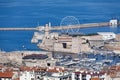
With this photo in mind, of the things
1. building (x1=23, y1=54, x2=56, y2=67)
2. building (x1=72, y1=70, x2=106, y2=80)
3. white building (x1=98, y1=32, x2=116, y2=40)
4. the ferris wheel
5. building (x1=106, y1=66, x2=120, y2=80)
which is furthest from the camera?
the ferris wheel

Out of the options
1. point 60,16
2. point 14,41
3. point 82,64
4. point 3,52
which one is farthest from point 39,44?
point 60,16

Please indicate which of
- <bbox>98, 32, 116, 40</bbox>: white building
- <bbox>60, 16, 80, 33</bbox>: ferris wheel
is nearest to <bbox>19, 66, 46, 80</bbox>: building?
<bbox>98, 32, 116, 40</bbox>: white building

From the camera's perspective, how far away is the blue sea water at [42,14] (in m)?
51.0

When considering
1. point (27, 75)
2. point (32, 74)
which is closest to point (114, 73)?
point (32, 74)

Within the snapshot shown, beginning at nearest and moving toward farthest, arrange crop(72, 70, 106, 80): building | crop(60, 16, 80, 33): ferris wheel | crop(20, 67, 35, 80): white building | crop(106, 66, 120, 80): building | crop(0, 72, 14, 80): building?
1. crop(20, 67, 35, 80): white building
2. crop(72, 70, 106, 80): building
3. crop(0, 72, 14, 80): building
4. crop(106, 66, 120, 80): building
5. crop(60, 16, 80, 33): ferris wheel

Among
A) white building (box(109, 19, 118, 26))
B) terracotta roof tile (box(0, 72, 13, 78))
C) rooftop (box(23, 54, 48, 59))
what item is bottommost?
terracotta roof tile (box(0, 72, 13, 78))

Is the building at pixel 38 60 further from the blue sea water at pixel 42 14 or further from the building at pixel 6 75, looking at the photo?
the blue sea water at pixel 42 14

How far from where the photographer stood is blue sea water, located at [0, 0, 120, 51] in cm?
5103

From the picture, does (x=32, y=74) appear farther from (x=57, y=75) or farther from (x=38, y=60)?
(x=38, y=60)

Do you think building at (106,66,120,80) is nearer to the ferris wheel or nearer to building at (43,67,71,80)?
building at (43,67,71,80)

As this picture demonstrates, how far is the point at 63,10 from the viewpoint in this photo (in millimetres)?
66500

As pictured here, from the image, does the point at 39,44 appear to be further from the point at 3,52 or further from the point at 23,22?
the point at 23,22

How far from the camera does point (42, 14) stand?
64438 millimetres

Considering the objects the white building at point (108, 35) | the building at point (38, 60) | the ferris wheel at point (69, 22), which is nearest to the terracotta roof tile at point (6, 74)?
the building at point (38, 60)
